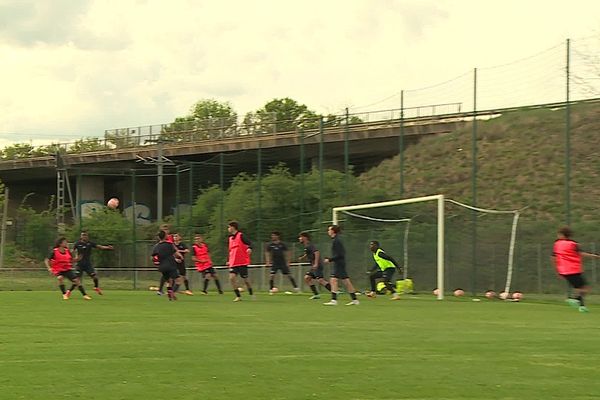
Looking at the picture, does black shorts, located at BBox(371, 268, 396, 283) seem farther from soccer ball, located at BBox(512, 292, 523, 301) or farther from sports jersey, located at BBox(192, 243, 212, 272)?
sports jersey, located at BBox(192, 243, 212, 272)

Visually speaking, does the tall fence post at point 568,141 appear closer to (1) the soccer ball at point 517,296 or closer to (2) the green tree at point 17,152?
(1) the soccer ball at point 517,296

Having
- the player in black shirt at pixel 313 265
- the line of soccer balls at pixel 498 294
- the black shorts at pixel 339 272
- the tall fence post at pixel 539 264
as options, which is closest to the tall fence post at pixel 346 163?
the player in black shirt at pixel 313 265

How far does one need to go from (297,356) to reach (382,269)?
18127mm

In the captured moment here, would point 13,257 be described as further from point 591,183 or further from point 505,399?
point 505,399

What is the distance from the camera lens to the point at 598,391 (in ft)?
27.7

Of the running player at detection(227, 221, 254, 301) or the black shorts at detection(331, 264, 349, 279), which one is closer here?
the black shorts at detection(331, 264, 349, 279)

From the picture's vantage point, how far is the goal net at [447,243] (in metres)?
28.7

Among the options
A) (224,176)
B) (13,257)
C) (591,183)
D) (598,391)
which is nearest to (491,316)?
(598,391)

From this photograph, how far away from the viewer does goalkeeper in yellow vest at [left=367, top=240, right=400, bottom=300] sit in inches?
1120

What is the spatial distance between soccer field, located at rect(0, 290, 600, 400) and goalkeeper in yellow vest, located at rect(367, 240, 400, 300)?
9.78 metres

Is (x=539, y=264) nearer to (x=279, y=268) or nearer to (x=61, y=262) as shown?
(x=279, y=268)

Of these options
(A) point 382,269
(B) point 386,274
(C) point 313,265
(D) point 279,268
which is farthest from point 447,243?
(D) point 279,268

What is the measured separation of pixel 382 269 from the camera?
94.4ft

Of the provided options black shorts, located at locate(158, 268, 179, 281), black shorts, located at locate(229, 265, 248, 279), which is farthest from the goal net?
black shorts, located at locate(158, 268, 179, 281)
